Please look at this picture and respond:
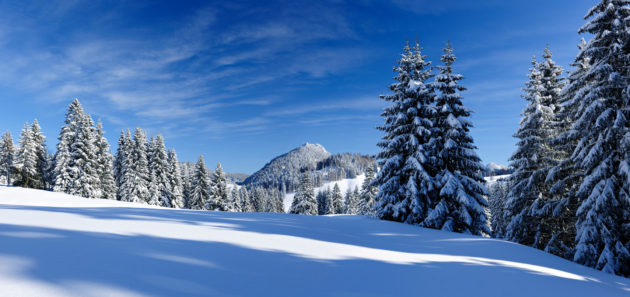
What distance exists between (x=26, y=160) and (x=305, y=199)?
39714 mm

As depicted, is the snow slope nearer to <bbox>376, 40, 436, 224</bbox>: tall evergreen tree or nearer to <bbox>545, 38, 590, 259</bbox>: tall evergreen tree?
<bbox>376, 40, 436, 224</bbox>: tall evergreen tree

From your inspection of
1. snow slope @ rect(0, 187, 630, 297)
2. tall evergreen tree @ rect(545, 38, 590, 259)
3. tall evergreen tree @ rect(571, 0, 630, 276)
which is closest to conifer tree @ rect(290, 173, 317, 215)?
tall evergreen tree @ rect(545, 38, 590, 259)

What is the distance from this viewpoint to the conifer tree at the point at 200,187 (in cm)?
4300

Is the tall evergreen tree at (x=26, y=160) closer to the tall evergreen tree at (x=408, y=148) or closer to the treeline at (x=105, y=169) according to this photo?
the treeline at (x=105, y=169)

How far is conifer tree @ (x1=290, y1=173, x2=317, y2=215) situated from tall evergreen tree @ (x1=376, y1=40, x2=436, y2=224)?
27.9 metres

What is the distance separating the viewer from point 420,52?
62.4 ft

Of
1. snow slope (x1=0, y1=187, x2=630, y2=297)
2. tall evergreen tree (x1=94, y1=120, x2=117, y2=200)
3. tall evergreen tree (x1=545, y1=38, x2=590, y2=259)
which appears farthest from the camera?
tall evergreen tree (x1=94, y1=120, x2=117, y2=200)

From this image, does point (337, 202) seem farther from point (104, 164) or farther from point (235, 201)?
point (104, 164)

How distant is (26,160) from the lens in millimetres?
41156

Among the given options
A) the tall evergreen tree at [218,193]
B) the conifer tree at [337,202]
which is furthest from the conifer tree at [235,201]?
the conifer tree at [337,202]

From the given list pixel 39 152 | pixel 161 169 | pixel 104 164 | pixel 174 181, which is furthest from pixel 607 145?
pixel 39 152

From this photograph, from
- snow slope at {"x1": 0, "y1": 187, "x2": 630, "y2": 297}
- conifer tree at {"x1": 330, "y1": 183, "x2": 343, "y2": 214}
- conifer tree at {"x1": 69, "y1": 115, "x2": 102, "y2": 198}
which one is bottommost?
conifer tree at {"x1": 330, "y1": 183, "x2": 343, "y2": 214}

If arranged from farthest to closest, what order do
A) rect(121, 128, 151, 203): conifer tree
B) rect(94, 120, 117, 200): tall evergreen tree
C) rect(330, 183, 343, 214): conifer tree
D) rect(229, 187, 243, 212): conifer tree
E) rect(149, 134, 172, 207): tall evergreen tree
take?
rect(330, 183, 343, 214): conifer tree < rect(229, 187, 243, 212): conifer tree < rect(149, 134, 172, 207): tall evergreen tree < rect(94, 120, 117, 200): tall evergreen tree < rect(121, 128, 151, 203): conifer tree

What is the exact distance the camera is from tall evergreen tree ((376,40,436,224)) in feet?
55.7
